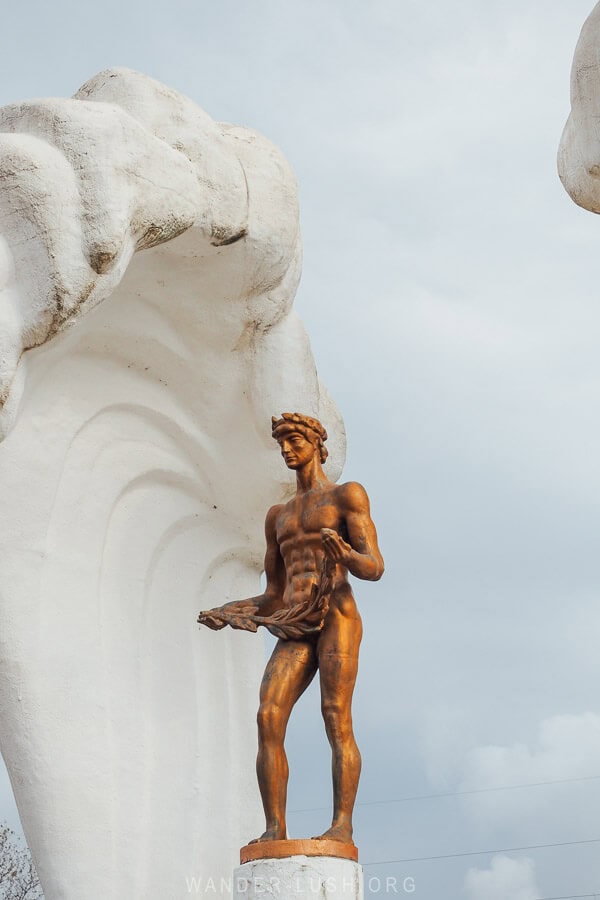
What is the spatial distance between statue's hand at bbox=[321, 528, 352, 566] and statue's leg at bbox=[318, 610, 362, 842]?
0.28 m

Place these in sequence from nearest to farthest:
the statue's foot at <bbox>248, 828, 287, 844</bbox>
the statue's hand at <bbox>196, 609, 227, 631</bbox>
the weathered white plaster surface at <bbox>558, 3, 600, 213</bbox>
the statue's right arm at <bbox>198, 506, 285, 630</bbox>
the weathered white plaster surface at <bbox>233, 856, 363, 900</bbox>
A: 1. the weathered white plaster surface at <bbox>233, 856, 363, 900</bbox>
2. the statue's foot at <bbox>248, 828, 287, 844</bbox>
3. the weathered white plaster surface at <bbox>558, 3, 600, 213</bbox>
4. the statue's hand at <bbox>196, 609, 227, 631</bbox>
5. the statue's right arm at <bbox>198, 506, 285, 630</bbox>

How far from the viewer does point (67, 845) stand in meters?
6.32

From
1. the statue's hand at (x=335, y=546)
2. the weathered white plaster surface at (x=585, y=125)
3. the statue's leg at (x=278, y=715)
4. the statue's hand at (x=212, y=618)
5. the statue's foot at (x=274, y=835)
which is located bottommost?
the statue's foot at (x=274, y=835)

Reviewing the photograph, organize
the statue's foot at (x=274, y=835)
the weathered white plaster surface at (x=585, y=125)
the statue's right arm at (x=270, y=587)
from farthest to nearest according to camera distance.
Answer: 1. the statue's right arm at (x=270, y=587)
2. the weathered white plaster surface at (x=585, y=125)
3. the statue's foot at (x=274, y=835)

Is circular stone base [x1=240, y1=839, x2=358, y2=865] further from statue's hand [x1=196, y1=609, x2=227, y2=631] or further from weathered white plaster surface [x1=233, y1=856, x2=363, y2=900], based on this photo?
statue's hand [x1=196, y1=609, x2=227, y2=631]

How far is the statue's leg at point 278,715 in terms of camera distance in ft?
18.1

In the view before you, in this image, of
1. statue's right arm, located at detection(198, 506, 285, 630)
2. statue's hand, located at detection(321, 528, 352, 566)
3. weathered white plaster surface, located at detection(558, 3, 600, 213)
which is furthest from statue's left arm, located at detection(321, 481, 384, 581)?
weathered white plaster surface, located at detection(558, 3, 600, 213)

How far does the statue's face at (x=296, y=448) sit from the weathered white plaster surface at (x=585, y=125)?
139 cm

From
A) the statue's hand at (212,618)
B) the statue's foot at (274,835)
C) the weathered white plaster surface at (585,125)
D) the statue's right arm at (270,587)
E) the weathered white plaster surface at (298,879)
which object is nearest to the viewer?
the weathered white plaster surface at (298,879)

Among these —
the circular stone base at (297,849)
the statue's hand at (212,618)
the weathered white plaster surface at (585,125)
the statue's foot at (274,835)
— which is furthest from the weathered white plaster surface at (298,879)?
the weathered white plaster surface at (585,125)

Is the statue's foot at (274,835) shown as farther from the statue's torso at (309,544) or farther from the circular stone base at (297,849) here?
the statue's torso at (309,544)

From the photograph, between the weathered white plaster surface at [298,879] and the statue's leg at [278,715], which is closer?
the weathered white plaster surface at [298,879]

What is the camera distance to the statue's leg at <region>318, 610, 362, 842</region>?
547 cm

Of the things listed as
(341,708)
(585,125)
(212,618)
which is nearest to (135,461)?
(212,618)
